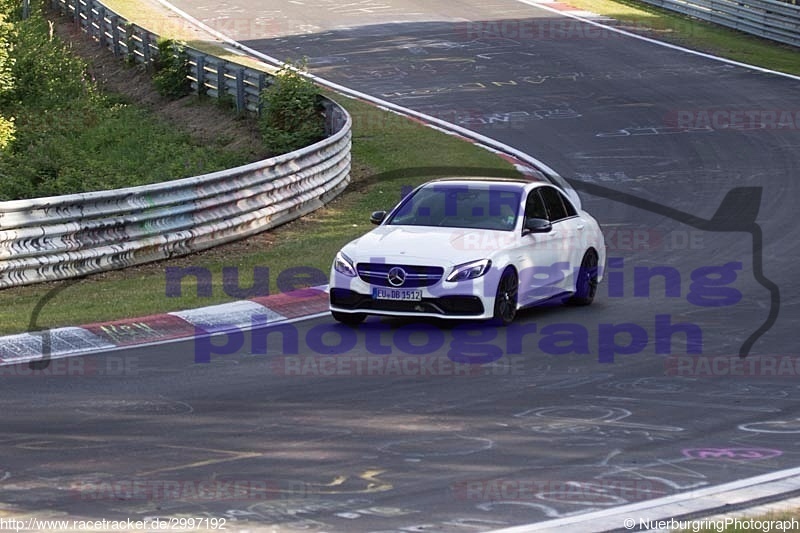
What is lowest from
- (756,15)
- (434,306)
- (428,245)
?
(756,15)

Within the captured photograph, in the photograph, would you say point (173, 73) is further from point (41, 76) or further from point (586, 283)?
point (586, 283)

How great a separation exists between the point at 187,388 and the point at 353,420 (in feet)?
6.16

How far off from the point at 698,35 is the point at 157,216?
26.6m

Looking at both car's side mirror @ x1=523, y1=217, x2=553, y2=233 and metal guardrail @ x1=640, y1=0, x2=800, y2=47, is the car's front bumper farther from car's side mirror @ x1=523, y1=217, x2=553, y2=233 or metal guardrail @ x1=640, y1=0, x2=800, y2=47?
metal guardrail @ x1=640, y1=0, x2=800, y2=47

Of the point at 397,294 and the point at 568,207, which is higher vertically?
the point at 568,207

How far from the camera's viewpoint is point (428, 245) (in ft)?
45.7

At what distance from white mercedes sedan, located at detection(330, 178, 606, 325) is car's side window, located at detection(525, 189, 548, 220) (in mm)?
15

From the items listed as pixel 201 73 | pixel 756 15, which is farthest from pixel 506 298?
pixel 756 15

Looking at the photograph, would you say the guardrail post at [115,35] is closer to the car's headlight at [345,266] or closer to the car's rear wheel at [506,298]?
the car's headlight at [345,266]

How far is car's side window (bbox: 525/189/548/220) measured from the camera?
1492 centimetres

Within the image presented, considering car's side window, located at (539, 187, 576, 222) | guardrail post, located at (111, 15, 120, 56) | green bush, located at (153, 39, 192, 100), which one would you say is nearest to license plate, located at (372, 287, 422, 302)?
car's side window, located at (539, 187, 576, 222)

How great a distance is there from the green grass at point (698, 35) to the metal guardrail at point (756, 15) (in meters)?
0.23

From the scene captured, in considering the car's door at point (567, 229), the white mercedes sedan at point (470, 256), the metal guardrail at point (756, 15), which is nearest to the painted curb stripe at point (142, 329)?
the white mercedes sedan at point (470, 256)

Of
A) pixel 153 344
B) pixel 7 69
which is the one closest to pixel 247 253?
pixel 153 344
